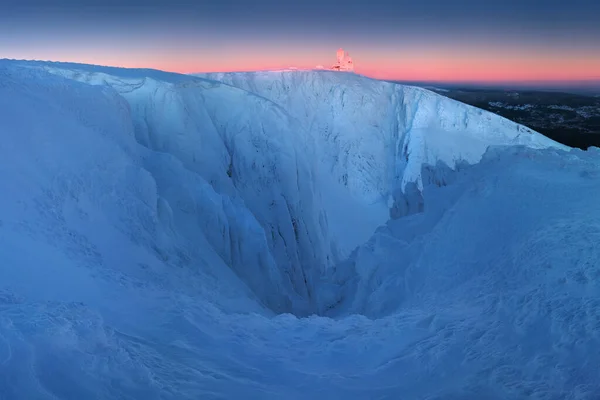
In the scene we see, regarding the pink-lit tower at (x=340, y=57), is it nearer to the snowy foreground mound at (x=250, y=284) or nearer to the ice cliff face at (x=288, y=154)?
the ice cliff face at (x=288, y=154)

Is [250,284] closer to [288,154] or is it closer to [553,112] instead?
[288,154]

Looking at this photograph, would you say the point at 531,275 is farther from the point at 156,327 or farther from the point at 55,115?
the point at 55,115

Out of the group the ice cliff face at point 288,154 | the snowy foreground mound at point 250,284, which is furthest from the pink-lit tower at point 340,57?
the snowy foreground mound at point 250,284

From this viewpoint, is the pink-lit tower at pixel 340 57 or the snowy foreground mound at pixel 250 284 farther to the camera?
the pink-lit tower at pixel 340 57

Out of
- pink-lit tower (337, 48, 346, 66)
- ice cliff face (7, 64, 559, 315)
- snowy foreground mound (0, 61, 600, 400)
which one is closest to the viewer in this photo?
snowy foreground mound (0, 61, 600, 400)

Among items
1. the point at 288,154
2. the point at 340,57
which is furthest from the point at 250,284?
the point at 340,57

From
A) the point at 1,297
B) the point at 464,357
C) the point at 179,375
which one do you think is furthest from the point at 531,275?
the point at 1,297

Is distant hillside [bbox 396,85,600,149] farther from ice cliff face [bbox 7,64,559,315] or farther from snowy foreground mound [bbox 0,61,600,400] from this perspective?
snowy foreground mound [bbox 0,61,600,400]

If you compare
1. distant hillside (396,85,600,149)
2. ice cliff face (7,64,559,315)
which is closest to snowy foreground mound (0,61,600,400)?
ice cliff face (7,64,559,315)
